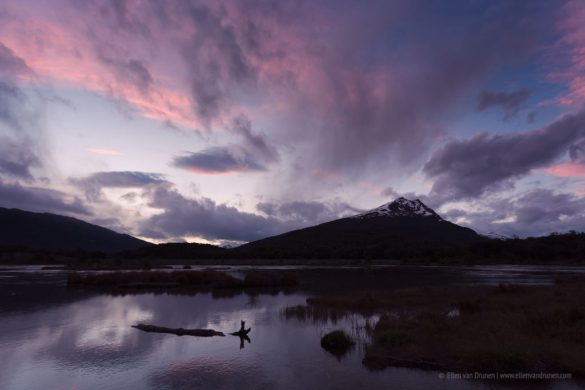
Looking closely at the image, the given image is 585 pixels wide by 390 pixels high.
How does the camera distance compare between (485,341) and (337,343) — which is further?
(337,343)

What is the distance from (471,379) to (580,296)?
1011 inches

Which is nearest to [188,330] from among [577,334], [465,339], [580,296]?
[465,339]

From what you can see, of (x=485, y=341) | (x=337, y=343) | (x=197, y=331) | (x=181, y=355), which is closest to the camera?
(x=485, y=341)

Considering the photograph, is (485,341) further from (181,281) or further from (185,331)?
(181,281)

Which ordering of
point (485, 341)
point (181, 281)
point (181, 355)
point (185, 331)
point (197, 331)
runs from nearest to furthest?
point (485, 341) < point (181, 355) < point (197, 331) < point (185, 331) < point (181, 281)

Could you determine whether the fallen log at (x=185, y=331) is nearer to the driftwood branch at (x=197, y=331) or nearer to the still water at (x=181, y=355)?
the driftwood branch at (x=197, y=331)

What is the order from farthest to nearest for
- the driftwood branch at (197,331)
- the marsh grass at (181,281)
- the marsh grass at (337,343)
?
1. the marsh grass at (181,281)
2. the driftwood branch at (197,331)
3. the marsh grass at (337,343)

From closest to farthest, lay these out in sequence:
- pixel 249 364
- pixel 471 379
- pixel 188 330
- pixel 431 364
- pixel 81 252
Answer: pixel 471 379, pixel 431 364, pixel 249 364, pixel 188 330, pixel 81 252

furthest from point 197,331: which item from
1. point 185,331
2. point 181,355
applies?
point 181,355

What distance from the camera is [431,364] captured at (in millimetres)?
18641

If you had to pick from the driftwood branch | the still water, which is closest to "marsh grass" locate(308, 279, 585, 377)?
the still water

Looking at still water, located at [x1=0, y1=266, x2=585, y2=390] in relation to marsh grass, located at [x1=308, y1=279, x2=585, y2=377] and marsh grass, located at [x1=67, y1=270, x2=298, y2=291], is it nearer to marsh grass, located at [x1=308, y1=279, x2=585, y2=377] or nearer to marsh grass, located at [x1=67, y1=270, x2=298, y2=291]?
marsh grass, located at [x1=308, y1=279, x2=585, y2=377]

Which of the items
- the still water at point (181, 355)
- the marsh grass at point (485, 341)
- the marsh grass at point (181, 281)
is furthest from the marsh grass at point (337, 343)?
the marsh grass at point (181, 281)

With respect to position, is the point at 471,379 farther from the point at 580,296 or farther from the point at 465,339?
the point at 580,296
